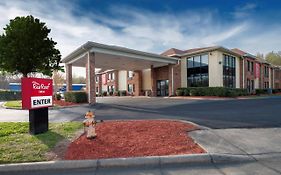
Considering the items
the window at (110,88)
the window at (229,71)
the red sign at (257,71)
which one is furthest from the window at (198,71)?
the window at (110,88)

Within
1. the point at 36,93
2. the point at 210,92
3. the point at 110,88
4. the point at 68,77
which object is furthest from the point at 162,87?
the point at 36,93

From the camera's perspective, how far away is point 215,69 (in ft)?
86.6

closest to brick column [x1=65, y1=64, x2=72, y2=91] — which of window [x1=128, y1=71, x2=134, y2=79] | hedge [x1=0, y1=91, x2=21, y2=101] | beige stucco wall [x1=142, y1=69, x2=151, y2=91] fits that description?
beige stucco wall [x1=142, y1=69, x2=151, y2=91]

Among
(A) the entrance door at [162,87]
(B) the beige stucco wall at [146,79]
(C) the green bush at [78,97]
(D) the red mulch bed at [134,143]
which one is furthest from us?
(B) the beige stucco wall at [146,79]

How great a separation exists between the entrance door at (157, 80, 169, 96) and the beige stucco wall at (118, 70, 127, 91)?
410 inches

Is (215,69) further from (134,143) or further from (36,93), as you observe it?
(36,93)

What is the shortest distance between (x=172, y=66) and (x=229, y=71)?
7.72 metres

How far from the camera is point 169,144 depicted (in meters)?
5.75

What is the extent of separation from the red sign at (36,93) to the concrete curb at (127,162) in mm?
2570

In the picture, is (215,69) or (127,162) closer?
(127,162)

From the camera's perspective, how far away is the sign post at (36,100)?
6.70m

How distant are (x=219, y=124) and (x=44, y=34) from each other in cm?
1532

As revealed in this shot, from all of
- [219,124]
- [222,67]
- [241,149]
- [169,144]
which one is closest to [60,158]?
[169,144]

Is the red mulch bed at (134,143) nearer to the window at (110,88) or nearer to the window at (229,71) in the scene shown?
the window at (229,71)
